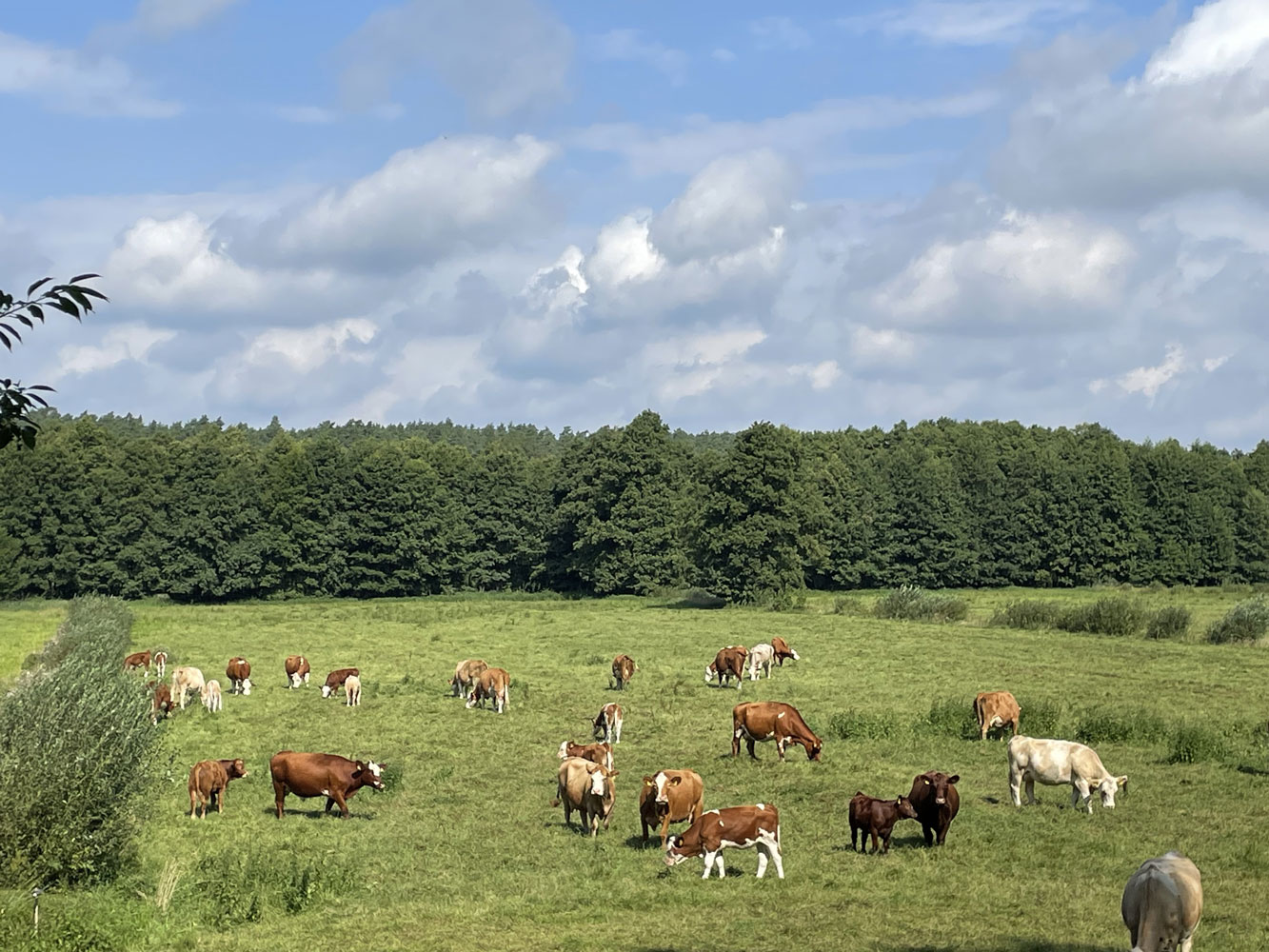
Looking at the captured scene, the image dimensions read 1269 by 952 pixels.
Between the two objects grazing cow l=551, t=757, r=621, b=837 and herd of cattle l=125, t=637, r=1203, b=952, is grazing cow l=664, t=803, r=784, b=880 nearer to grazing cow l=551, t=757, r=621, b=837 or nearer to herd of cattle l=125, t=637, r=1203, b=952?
herd of cattle l=125, t=637, r=1203, b=952

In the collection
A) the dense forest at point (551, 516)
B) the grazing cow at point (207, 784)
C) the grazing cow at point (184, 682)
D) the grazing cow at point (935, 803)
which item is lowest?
the grazing cow at point (207, 784)

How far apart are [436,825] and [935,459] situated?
85.8 metres

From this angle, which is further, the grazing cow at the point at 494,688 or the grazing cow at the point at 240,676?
the grazing cow at the point at 240,676

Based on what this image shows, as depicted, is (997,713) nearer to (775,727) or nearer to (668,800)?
(775,727)

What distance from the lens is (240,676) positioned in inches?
1491

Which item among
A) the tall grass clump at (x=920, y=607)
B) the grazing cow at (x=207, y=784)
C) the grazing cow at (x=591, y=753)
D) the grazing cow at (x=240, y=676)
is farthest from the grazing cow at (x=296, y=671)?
the tall grass clump at (x=920, y=607)

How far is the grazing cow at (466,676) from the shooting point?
35750 millimetres

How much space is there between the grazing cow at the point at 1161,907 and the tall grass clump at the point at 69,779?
1272 cm

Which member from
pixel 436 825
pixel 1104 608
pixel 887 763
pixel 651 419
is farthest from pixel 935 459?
pixel 436 825

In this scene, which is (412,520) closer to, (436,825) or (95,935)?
(436,825)

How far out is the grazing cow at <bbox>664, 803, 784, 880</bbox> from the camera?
1728 cm

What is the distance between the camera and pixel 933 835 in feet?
62.7

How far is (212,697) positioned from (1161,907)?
27.8 meters

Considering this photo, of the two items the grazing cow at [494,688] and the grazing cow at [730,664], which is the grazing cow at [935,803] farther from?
the grazing cow at [730,664]
